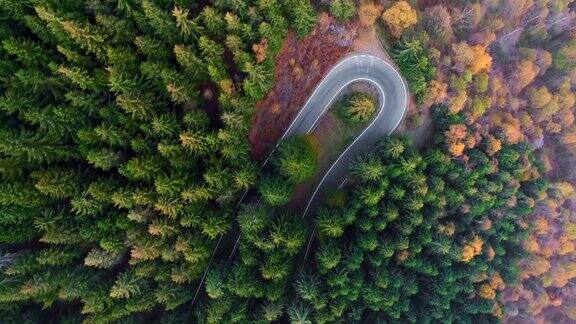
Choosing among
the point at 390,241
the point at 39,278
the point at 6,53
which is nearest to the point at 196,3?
the point at 6,53

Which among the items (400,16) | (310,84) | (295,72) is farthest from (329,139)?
(400,16)

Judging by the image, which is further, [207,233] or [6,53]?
[207,233]

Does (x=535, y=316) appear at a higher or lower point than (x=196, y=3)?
lower

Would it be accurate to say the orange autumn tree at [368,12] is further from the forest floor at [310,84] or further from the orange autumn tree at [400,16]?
the forest floor at [310,84]

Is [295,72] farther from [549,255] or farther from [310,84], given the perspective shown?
[549,255]

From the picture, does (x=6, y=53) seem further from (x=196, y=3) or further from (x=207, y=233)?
(x=207, y=233)

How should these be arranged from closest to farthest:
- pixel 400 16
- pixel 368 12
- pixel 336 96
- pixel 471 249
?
pixel 368 12
pixel 400 16
pixel 471 249
pixel 336 96

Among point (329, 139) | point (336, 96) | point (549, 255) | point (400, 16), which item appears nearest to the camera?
point (400, 16)

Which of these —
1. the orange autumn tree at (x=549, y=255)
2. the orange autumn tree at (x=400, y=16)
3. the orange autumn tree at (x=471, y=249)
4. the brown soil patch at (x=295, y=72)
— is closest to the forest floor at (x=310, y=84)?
the brown soil patch at (x=295, y=72)
